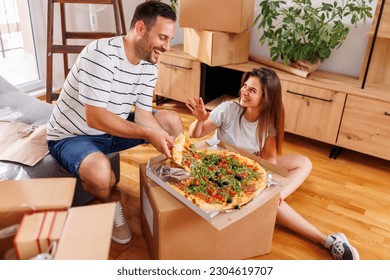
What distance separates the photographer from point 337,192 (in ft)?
7.21

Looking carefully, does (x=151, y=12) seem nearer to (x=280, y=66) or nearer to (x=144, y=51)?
(x=144, y=51)

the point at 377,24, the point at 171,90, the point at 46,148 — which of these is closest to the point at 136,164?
the point at 46,148

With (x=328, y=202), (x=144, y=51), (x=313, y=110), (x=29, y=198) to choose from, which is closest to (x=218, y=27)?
(x=313, y=110)

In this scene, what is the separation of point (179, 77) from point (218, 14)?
62cm

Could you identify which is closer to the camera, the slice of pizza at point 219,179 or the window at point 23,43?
the slice of pizza at point 219,179

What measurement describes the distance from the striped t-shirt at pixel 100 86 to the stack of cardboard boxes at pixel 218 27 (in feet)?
3.11

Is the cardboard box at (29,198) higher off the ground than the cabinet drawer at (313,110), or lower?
higher

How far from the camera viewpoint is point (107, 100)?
5.40ft

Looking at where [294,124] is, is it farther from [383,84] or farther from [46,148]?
[46,148]

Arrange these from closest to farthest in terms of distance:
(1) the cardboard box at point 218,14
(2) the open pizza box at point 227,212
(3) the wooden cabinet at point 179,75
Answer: (2) the open pizza box at point 227,212 < (1) the cardboard box at point 218,14 < (3) the wooden cabinet at point 179,75

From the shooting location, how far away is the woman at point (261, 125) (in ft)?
5.89

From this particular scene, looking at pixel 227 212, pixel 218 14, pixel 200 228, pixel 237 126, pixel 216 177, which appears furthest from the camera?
pixel 218 14

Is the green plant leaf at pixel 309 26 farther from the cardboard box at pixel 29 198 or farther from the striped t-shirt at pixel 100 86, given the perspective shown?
the cardboard box at pixel 29 198

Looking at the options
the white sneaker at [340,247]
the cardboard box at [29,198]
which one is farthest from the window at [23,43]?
the white sneaker at [340,247]
